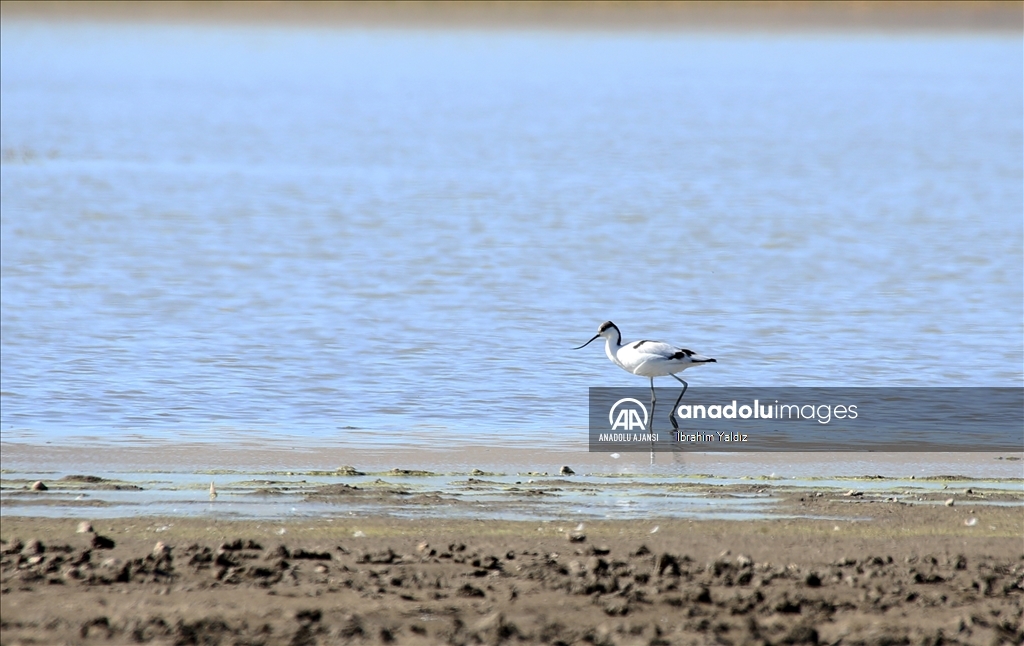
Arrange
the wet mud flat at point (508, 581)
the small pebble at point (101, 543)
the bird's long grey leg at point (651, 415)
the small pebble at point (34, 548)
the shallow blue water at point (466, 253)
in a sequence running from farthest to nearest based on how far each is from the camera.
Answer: the shallow blue water at point (466, 253) → the bird's long grey leg at point (651, 415) → the small pebble at point (101, 543) → the small pebble at point (34, 548) → the wet mud flat at point (508, 581)

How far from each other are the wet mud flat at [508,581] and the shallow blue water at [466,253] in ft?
8.71

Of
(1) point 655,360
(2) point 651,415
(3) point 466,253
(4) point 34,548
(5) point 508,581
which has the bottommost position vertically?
(5) point 508,581

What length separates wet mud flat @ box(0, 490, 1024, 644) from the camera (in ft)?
19.0

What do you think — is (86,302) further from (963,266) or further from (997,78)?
(997,78)

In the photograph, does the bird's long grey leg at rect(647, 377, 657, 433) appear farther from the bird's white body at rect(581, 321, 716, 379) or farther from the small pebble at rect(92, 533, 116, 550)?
the small pebble at rect(92, 533, 116, 550)

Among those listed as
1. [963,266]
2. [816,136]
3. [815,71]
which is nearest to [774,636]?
[963,266]

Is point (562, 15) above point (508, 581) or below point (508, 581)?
above

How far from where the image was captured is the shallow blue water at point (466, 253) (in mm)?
→ 11359

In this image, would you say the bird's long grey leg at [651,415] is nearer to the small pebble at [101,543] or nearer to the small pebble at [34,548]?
the small pebble at [101,543]

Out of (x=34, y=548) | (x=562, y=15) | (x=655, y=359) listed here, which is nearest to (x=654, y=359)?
(x=655, y=359)

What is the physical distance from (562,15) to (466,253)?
72.6 metres

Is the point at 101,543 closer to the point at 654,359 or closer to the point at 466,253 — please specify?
the point at 654,359

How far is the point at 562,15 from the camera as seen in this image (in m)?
89.1

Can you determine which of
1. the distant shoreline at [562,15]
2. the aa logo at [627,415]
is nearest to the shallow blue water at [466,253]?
the aa logo at [627,415]
